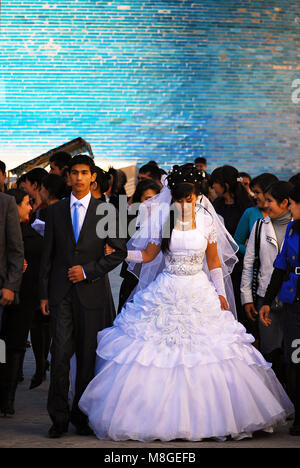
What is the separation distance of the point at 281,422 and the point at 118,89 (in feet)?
42.2

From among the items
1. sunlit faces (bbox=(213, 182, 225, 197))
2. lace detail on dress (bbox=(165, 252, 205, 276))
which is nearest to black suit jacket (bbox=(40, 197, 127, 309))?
lace detail on dress (bbox=(165, 252, 205, 276))

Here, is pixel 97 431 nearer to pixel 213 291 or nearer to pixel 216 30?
pixel 213 291

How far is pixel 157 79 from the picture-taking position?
1722 cm

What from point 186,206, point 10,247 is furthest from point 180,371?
point 10,247

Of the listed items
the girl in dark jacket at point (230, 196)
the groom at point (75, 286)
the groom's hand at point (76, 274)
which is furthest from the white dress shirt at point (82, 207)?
the girl in dark jacket at point (230, 196)

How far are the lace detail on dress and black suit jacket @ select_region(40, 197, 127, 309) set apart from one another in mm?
306

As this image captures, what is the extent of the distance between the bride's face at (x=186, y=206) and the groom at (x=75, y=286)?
0.46 m

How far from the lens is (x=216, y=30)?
17.3 meters

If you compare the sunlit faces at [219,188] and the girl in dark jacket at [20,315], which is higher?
the sunlit faces at [219,188]

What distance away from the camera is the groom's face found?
Answer: 521cm

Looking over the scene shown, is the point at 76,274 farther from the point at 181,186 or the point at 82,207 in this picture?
the point at 181,186

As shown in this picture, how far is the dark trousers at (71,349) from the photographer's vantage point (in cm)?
499

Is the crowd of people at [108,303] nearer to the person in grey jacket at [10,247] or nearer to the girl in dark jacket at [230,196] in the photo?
the person in grey jacket at [10,247]

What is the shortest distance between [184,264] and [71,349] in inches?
33.7
